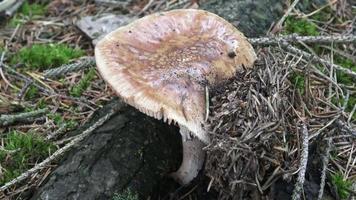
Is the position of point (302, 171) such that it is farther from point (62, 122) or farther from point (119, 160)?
point (62, 122)

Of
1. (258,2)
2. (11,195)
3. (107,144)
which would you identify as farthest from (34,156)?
(258,2)

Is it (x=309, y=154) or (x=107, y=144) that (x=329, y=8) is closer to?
(x=309, y=154)

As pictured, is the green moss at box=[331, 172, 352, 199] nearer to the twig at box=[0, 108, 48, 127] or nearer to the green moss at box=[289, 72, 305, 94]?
the green moss at box=[289, 72, 305, 94]

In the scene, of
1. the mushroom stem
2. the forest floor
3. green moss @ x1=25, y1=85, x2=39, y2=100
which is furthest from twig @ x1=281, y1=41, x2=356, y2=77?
green moss @ x1=25, y1=85, x2=39, y2=100

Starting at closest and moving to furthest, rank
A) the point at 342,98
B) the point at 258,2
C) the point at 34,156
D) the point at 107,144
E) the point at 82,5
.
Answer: the point at 107,144
the point at 34,156
the point at 342,98
the point at 258,2
the point at 82,5

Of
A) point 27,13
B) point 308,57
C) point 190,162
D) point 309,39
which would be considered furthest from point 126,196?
point 27,13

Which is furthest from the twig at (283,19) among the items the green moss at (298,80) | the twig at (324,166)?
the twig at (324,166)
